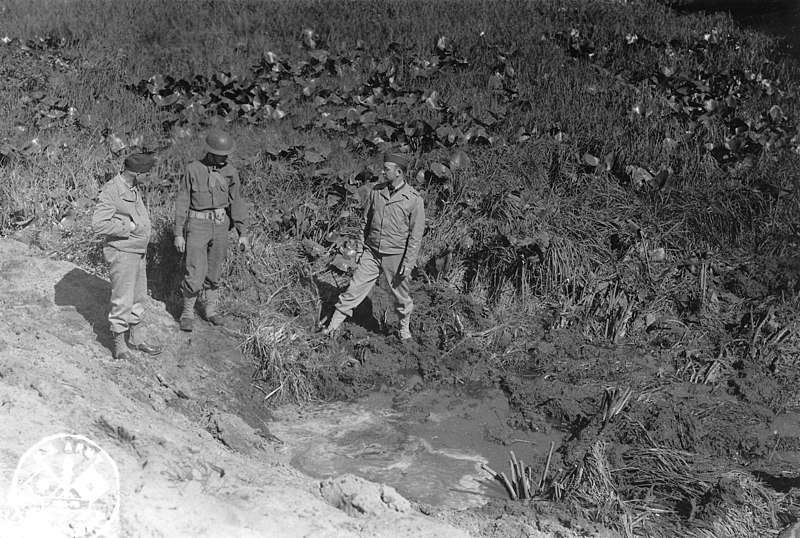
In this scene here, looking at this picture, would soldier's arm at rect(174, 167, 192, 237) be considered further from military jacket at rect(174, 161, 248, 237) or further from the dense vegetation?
the dense vegetation

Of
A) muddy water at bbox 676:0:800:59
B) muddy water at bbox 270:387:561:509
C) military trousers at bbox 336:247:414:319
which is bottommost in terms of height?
muddy water at bbox 270:387:561:509

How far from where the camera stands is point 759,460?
5.95 meters

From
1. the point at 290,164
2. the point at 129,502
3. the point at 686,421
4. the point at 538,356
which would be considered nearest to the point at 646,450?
the point at 686,421

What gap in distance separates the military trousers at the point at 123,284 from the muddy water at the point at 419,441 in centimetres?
134

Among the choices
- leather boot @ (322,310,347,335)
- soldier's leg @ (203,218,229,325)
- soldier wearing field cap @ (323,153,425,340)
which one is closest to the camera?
soldier's leg @ (203,218,229,325)

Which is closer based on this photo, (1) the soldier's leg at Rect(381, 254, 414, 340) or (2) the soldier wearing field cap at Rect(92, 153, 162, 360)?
(2) the soldier wearing field cap at Rect(92, 153, 162, 360)

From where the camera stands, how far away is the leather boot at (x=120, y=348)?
19.3 feet

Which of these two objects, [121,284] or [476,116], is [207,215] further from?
[476,116]

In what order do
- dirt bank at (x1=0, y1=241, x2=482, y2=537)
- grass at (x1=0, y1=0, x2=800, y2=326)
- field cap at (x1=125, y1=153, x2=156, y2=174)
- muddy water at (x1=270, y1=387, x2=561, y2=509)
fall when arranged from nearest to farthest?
dirt bank at (x1=0, y1=241, x2=482, y2=537)
field cap at (x1=125, y1=153, x2=156, y2=174)
muddy water at (x1=270, y1=387, x2=561, y2=509)
grass at (x1=0, y1=0, x2=800, y2=326)

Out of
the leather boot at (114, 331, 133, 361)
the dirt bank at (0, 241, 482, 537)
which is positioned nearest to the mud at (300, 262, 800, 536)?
the dirt bank at (0, 241, 482, 537)

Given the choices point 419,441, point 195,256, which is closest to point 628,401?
point 419,441

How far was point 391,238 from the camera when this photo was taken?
22.1 ft

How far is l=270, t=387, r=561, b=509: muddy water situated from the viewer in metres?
5.54

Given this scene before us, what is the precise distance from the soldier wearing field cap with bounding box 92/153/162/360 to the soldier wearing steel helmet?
61cm
